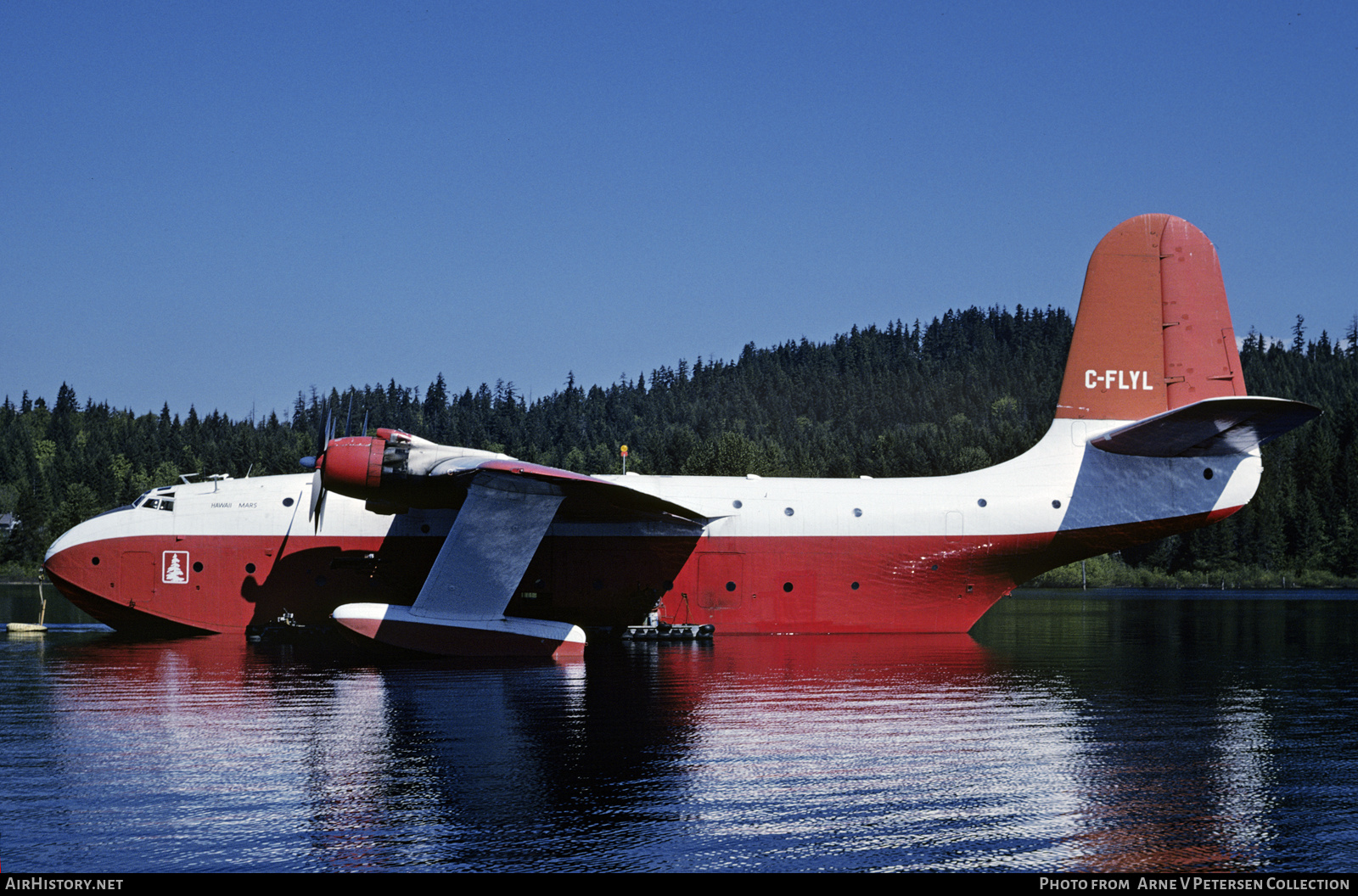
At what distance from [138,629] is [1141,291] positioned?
23.6 metres

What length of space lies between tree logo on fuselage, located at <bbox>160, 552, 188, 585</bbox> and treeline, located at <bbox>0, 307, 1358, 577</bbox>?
17.4 ft

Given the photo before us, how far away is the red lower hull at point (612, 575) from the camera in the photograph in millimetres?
22500

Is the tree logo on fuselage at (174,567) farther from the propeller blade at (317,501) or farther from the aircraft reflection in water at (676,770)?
the aircraft reflection in water at (676,770)

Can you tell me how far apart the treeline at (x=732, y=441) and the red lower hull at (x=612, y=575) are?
405 centimetres

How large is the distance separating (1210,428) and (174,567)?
21.1 m

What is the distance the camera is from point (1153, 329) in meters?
23.3

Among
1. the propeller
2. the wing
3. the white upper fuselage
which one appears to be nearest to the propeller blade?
the propeller

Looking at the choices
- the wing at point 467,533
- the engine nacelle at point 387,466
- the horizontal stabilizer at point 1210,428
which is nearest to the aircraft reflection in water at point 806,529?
the horizontal stabilizer at point 1210,428

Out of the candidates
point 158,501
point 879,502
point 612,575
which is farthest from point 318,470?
point 879,502

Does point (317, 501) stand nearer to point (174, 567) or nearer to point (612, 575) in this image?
point (174, 567)

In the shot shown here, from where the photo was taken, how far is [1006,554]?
76.3ft

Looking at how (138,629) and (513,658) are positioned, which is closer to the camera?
(513,658)
